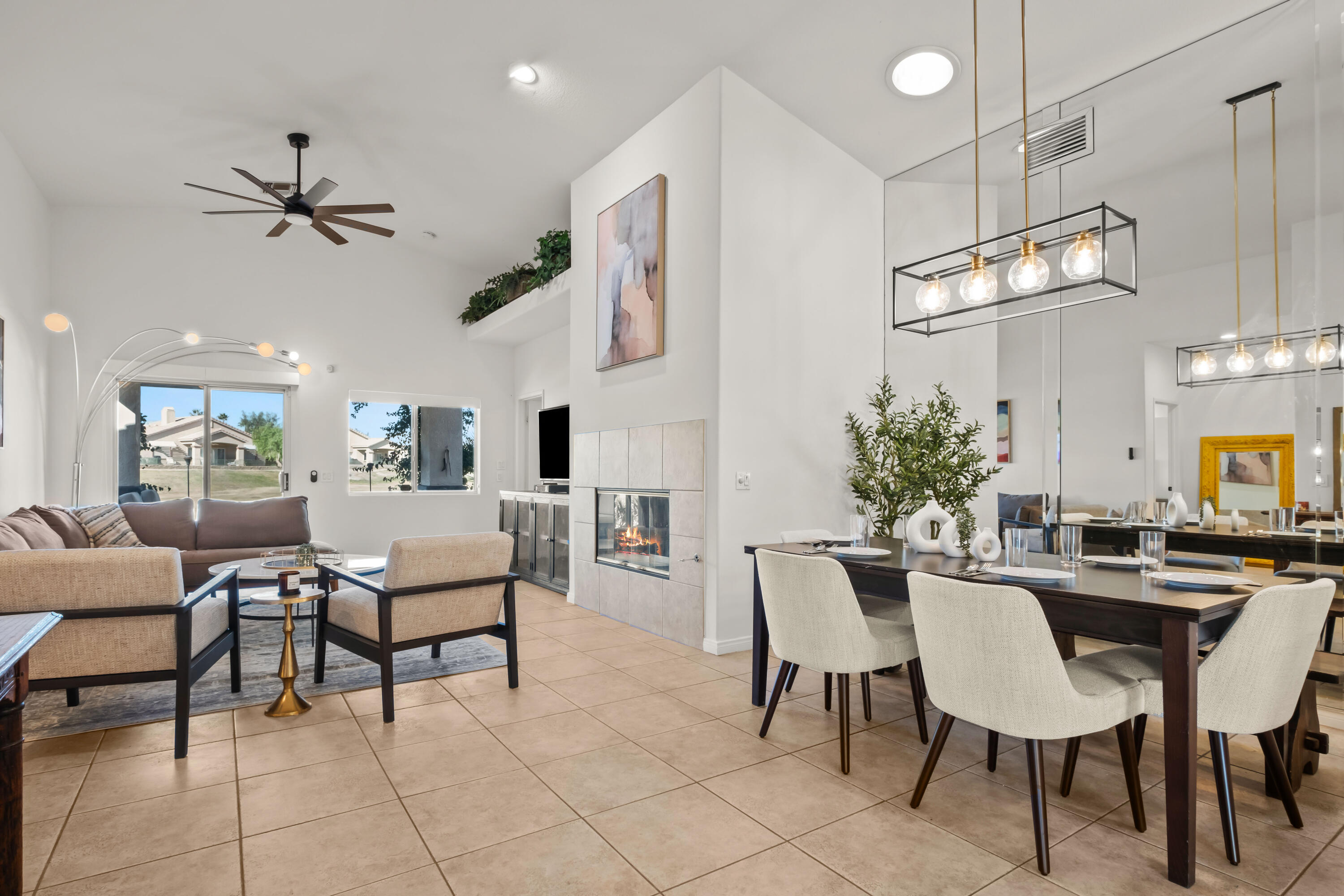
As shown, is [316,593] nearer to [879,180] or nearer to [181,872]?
[181,872]

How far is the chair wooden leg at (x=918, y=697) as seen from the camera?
112 inches

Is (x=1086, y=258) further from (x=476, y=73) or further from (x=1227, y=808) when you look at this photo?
(x=476, y=73)

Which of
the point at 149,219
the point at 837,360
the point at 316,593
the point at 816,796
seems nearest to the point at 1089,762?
the point at 816,796

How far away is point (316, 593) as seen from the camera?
3.24 meters

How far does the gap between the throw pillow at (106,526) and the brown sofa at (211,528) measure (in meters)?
0.08

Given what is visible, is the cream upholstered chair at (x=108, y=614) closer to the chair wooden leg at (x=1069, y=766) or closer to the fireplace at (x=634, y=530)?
the fireplace at (x=634, y=530)

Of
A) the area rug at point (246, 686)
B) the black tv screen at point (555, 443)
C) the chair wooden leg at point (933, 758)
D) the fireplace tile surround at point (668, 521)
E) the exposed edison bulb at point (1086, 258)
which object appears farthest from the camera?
the black tv screen at point (555, 443)

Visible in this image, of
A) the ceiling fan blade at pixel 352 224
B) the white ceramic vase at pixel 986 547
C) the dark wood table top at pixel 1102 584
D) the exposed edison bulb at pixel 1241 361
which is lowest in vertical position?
the dark wood table top at pixel 1102 584

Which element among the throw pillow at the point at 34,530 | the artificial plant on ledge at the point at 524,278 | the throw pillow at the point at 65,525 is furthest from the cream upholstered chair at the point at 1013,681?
the throw pillow at the point at 65,525

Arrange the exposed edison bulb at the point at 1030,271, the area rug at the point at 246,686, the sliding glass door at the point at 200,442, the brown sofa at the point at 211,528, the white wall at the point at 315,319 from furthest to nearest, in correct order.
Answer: the sliding glass door at the point at 200,442
the white wall at the point at 315,319
the brown sofa at the point at 211,528
the area rug at the point at 246,686
the exposed edison bulb at the point at 1030,271

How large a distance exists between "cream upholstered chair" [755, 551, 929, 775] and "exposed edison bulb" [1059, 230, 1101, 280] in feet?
5.10

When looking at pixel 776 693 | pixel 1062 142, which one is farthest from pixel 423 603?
pixel 1062 142

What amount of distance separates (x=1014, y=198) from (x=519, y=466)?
6.01 meters

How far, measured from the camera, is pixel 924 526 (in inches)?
125
